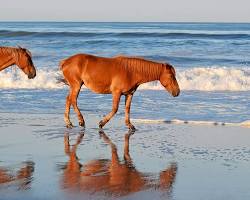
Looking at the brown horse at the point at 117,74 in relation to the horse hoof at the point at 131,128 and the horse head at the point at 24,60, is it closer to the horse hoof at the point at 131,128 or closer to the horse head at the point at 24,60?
the horse hoof at the point at 131,128

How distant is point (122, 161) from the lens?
340 inches

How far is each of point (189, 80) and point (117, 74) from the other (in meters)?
8.31

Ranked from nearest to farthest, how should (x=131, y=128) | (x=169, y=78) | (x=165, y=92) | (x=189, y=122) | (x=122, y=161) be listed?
(x=122, y=161) → (x=131, y=128) → (x=169, y=78) → (x=189, y=122) → (x=165, y=92)

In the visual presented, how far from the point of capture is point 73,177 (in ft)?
24.8

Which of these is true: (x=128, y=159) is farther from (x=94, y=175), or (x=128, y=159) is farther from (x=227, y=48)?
(x=227, y=48)

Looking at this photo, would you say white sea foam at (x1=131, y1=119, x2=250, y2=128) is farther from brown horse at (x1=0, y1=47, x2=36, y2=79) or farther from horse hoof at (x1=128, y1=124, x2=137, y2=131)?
brown horse at (x1=0, y1=47, x2=36, y2=79)

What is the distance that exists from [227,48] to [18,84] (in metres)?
17.5

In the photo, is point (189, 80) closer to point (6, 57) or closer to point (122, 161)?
point (6, 57)

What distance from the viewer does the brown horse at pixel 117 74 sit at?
38.1ft

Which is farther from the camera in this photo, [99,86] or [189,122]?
[189,122]

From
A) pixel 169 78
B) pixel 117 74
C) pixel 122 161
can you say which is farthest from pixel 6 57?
pixel 122 161

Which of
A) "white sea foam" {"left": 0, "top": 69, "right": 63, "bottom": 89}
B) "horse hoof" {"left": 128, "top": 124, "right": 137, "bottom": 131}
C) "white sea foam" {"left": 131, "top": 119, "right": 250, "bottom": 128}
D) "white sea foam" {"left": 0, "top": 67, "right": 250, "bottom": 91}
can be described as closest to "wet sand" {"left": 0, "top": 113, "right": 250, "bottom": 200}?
"horse hoof" {"left": 128, "top": 124, "right": 137, "bottom": 131}

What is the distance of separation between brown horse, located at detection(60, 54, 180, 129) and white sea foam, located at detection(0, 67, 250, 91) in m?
5.76

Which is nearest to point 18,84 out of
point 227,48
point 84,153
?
point 84,153
